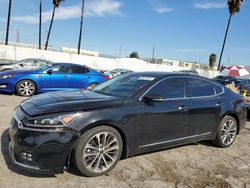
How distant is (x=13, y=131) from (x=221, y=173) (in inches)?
125

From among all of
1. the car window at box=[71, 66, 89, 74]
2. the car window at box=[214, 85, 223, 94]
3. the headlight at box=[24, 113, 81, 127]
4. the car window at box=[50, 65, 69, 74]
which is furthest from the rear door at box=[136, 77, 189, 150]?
the car window at box=[71, 66, 89, 74]

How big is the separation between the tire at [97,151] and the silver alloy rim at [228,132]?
8.32 feet

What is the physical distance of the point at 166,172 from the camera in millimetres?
4285

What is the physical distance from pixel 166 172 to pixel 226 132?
2056 mm

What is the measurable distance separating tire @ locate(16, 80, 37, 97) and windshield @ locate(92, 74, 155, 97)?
18.2ft

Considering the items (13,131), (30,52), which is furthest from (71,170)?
(30,52)

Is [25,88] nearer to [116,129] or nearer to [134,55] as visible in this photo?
[116,129]

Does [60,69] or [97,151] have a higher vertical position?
[60,69]

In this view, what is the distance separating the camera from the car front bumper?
3.52 meters

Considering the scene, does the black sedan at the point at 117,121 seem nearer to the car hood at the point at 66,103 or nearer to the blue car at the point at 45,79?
the car hood at the point at 66,103

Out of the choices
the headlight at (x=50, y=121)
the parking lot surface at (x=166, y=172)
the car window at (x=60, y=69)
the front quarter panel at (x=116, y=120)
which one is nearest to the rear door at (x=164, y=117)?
the front quarter panel at (x=116, y=120)

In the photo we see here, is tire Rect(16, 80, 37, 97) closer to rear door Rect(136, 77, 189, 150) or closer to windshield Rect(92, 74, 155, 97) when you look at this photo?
windshield Rect(92, 74, 155, 97)

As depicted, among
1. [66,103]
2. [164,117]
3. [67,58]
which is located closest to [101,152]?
[66,103]

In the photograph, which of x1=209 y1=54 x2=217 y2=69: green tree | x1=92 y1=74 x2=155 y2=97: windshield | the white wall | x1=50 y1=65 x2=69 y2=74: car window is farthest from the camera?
x1=209 y1=54 x2=217 y2=69: green tree
